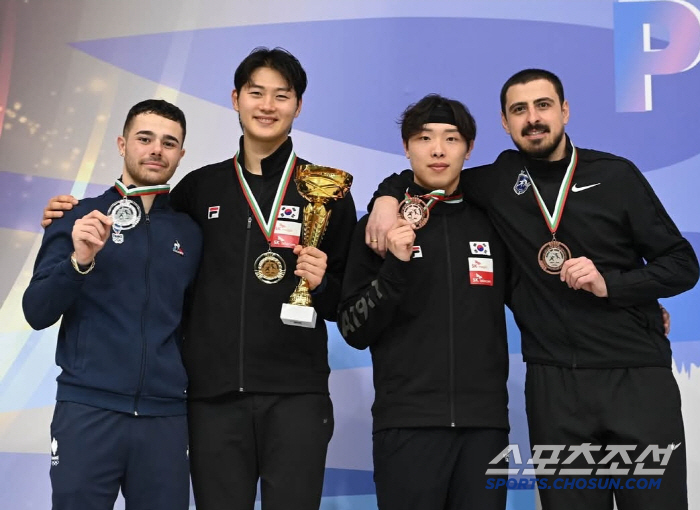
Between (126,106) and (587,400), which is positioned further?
(126,106)

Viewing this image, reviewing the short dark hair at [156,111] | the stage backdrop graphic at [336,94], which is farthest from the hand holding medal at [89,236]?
the stage backdrop graphic at [336,94]

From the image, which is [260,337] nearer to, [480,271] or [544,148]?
[480,271]

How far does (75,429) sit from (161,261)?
560 mm

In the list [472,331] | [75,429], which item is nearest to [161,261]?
[75,429]

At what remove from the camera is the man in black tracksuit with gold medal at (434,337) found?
97.2 inches

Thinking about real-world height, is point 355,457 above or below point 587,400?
below

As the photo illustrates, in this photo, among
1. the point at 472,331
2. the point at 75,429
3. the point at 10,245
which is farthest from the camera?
the point at 10,245

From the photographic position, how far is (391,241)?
7.86 feet

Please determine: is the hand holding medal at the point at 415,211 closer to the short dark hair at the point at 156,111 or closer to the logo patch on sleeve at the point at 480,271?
the logo patch on sleeve at the point at 480,271

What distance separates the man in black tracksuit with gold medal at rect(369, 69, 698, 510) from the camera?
2.48 meters

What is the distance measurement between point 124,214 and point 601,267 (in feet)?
4.95

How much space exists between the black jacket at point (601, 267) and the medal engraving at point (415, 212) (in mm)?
323

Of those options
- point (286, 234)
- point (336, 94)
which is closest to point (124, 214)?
point (286, 234)

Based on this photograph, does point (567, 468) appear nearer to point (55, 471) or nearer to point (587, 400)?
point (587, 400)
